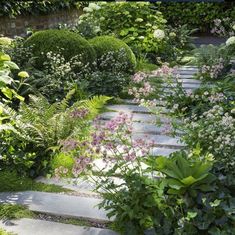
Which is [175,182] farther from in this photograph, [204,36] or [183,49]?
[204,36]

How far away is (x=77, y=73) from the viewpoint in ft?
19.9

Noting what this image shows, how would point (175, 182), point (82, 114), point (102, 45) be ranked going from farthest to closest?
point (102, 45) < point (82, 114) < point (175, 182)

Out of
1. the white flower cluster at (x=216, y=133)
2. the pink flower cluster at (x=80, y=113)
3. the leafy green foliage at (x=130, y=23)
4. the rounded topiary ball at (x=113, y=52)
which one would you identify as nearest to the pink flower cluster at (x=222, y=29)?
the leafy green foliage at (x=130, y=23)

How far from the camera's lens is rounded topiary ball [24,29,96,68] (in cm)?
612

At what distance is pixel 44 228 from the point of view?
2.90 meters

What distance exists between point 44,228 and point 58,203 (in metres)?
0.35

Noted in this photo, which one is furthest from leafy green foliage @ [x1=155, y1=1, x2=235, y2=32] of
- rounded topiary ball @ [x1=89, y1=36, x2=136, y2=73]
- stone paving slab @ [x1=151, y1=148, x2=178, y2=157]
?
stone paving slab @ [x1=151, y1=148, x2=178, y2=157]

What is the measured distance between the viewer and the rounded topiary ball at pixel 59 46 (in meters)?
6.12

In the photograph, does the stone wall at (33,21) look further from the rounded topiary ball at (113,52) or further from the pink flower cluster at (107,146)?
the pink flower cluster at (107,146)

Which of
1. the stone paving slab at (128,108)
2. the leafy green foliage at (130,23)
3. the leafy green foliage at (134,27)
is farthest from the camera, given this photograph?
the leafy green foliage at (130,23)

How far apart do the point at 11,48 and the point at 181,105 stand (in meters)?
2.80

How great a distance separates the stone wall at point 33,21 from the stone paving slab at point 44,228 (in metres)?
5.56

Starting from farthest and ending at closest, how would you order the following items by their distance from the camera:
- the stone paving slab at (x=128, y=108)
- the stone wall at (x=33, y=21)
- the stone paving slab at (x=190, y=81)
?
the stone wall at (x=33, y=21)
the stone paving slab at (x=190, y=81)
the stone paving slab at (x=128, y=108)

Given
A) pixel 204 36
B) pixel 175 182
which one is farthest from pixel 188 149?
pixel 204 36
